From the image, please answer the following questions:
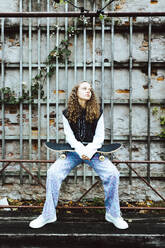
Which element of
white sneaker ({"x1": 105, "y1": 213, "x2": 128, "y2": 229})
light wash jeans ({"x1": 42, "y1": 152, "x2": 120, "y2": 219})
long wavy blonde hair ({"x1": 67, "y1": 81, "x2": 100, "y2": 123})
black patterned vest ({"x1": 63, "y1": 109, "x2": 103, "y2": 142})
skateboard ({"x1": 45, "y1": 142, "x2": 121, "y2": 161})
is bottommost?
white sneaker ({"x1": 105, "y1": 213, "x2": 128, "y2": 229})

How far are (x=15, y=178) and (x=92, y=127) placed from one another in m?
1.83

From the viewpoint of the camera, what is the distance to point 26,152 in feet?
12.9

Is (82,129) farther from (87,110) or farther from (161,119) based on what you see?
(161,119)

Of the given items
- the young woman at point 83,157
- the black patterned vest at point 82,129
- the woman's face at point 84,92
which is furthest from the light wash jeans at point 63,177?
the woman's face at point 84,92

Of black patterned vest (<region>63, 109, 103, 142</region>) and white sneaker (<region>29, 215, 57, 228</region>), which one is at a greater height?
black patterned vest (<region>63, 109, 103, 142</region>)

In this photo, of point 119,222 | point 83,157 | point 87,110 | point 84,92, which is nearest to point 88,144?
point 83,157

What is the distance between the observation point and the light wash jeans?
2.65 meters

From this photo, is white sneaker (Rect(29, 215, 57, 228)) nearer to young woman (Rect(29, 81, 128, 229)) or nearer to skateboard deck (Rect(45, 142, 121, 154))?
Answer: young woman (Rect(29, 81, 128, 229))

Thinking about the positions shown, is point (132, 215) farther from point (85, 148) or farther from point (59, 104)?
point (59, 104)

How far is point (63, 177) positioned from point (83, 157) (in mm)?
328

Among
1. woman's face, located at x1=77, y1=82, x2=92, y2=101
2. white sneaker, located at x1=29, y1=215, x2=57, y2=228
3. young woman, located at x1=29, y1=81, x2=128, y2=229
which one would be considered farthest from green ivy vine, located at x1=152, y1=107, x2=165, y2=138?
white sneaker, located at x1=29, y1=215, x2=57, y2=228

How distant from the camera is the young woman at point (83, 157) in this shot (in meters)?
2.66

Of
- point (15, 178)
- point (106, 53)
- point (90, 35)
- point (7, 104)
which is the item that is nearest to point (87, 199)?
point (15, 178)

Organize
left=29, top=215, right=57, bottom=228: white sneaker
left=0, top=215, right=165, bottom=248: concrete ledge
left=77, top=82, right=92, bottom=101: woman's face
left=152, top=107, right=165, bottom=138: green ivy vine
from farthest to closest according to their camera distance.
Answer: left=152, top=107, right=165, bottom=138: green ivy vine < left=77, top=82, right=92, bottom=101: woman's face < left=29, top=215, right=57, bottom=228: white sneaker < left=0, top=215, right=165, bottom=248: concrete ledge
